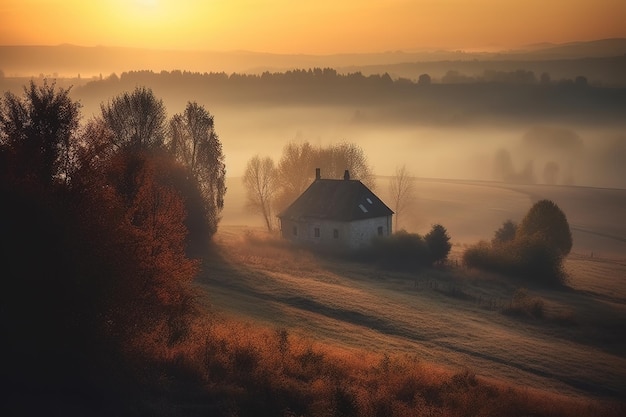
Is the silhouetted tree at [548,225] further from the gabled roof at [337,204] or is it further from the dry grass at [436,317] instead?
the gabled roof at [337,204]

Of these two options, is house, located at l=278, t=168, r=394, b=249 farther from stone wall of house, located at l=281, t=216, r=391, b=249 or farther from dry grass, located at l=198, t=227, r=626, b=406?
dry grass, located at l=198, t=227, r=626, b=406

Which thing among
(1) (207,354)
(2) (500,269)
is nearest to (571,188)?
(2) (500,269)

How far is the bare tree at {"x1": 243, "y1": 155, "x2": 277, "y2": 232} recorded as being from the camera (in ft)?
297

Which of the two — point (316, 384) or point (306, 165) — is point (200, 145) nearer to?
point (306, 165)

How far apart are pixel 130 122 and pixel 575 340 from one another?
121 ft

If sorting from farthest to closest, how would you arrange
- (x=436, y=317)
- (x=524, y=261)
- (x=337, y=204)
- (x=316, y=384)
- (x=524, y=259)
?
1. (x=337, y=204)
2. (x=524, y=259)
3. (x=524, y=261)
4. (x=436, y=317)
5. (x=316, y=384)

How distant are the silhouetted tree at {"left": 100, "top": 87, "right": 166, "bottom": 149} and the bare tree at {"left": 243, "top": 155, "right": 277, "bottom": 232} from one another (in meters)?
34.8

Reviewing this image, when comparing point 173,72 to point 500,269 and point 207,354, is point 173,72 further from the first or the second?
point 207,354

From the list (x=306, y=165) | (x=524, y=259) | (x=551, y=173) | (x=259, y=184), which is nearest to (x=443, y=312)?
(x=524, y=259)

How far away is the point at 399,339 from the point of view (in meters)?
36.6

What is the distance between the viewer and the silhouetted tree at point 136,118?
5409 centimetres

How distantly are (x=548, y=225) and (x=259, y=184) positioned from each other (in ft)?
125

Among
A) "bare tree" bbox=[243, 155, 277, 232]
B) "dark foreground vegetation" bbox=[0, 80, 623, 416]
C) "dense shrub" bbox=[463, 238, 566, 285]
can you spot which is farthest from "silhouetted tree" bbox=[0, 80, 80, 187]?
"bare tree" bbox=[243, 155, 277, 232]

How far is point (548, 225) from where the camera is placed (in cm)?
6962
